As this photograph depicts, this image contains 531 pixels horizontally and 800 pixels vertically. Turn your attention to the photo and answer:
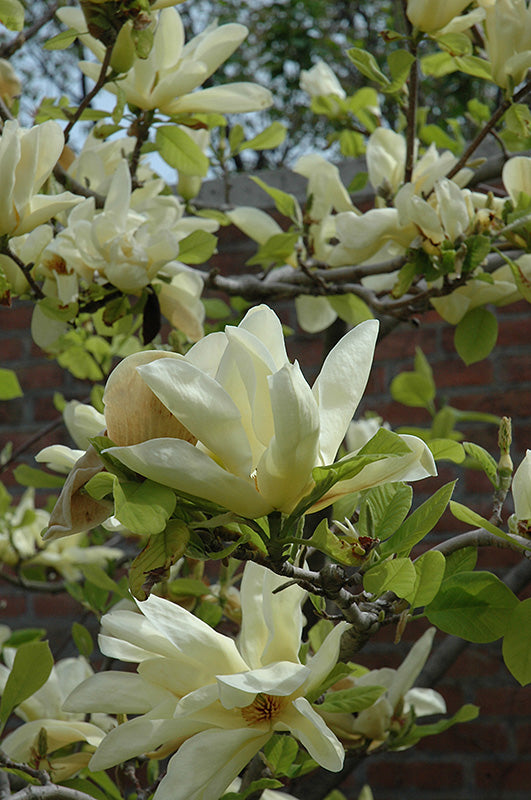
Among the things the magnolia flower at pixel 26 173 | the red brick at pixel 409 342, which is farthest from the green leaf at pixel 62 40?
the red brick at pixel 409 342

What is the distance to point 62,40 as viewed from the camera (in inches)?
30.5

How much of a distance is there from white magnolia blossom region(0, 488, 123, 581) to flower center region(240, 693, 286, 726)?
83cm

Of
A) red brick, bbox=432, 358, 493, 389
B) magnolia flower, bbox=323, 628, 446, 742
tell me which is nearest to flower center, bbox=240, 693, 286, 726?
magnolia flower, bbox=323, 628, 446, 742

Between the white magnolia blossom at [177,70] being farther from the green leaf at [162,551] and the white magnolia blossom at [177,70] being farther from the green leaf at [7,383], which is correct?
the green leaf at [162,551]

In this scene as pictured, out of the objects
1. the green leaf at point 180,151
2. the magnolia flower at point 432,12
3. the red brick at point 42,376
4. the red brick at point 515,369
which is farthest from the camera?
the red brick at point 42,376

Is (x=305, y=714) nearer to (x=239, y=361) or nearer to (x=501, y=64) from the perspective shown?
(x=239, y=361)

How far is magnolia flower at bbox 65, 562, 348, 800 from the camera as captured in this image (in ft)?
1.51

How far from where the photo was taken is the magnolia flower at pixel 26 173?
25.8 inches

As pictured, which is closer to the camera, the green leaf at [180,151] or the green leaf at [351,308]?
the green leaf at [180,151]

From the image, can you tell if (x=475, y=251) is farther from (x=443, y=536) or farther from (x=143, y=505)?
(x=443, y=536)

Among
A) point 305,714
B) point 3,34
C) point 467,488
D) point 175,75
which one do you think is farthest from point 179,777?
point 3,34

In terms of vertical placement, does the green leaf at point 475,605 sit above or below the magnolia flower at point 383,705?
above

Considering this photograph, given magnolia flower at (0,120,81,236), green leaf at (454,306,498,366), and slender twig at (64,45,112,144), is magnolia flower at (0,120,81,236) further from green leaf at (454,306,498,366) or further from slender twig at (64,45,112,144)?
green leaf at (454,306,498,366)

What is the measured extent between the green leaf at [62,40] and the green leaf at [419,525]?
539mm
